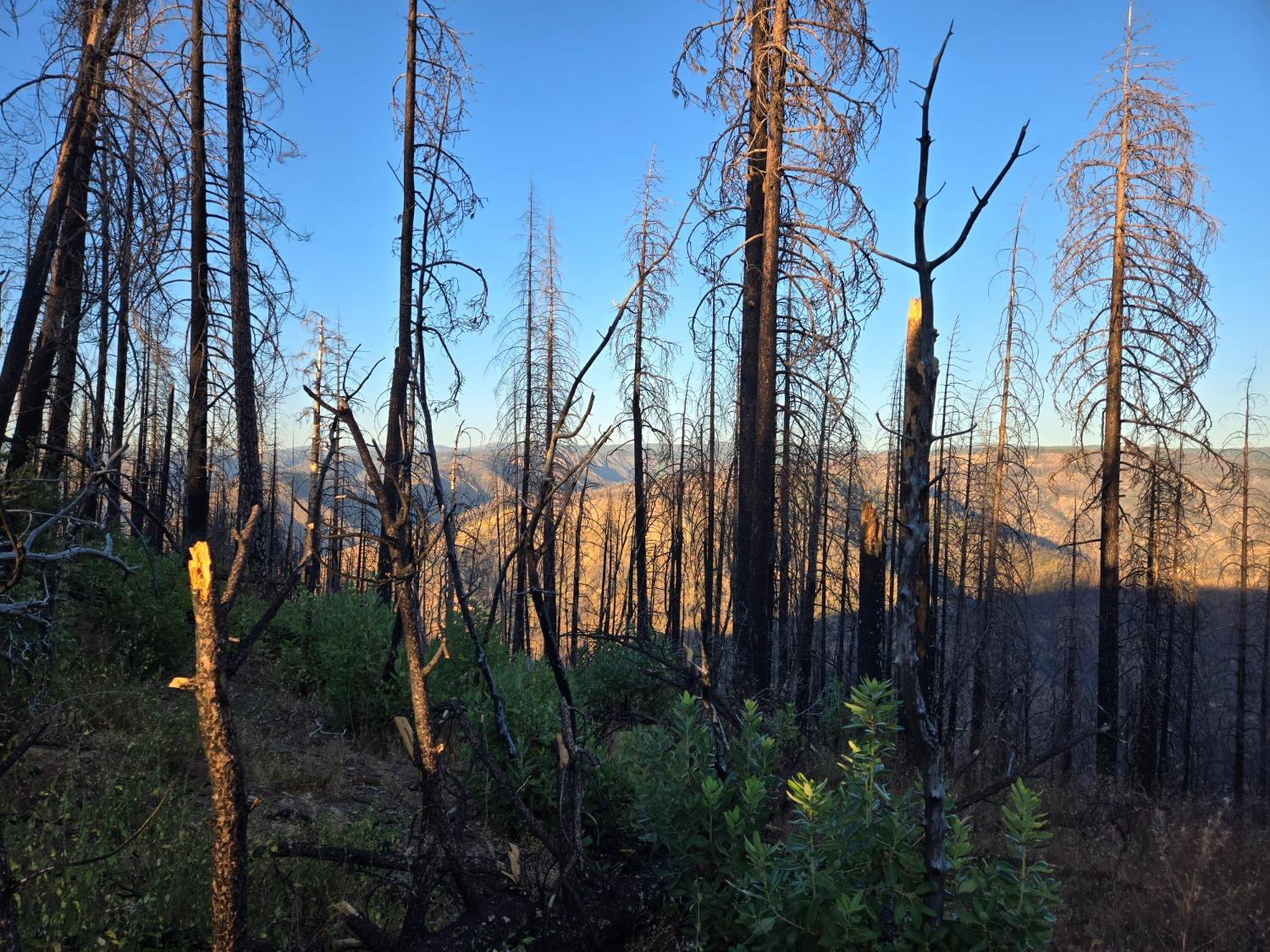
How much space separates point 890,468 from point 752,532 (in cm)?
1822

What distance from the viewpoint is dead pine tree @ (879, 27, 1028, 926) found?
101 inches

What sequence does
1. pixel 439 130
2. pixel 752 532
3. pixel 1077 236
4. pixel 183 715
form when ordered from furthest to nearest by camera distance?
pixel 1077 236
pixel 439 130
pixel 752 532
pixel 183 715

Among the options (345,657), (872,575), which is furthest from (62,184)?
(872,575)

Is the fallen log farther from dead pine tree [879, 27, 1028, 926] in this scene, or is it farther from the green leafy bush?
dead pine tree [879, 27, 1028, 926]

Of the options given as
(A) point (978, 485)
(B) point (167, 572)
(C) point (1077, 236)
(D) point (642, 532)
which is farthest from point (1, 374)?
(A) point (978, 485)

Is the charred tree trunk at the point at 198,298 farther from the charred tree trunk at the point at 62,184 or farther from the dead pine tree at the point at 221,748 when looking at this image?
the dead pine tree at the point at 221,748

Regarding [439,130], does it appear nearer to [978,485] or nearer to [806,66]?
[806,66]

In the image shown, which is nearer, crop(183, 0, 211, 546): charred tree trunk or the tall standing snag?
the tall standing snag

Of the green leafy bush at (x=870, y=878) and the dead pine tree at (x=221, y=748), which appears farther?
the green leafy bush at (x=870, y=878)

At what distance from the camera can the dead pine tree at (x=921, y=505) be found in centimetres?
256

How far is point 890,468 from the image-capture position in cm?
2548

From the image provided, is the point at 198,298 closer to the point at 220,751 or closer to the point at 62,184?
the point at 62,184

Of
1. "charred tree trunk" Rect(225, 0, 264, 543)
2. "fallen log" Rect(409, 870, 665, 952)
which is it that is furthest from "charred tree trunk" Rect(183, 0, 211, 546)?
"fallen log" Rect(409, 870, 665, 952)

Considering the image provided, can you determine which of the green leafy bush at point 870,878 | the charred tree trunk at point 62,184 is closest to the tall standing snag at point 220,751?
the green leafy bush at point 870,878
